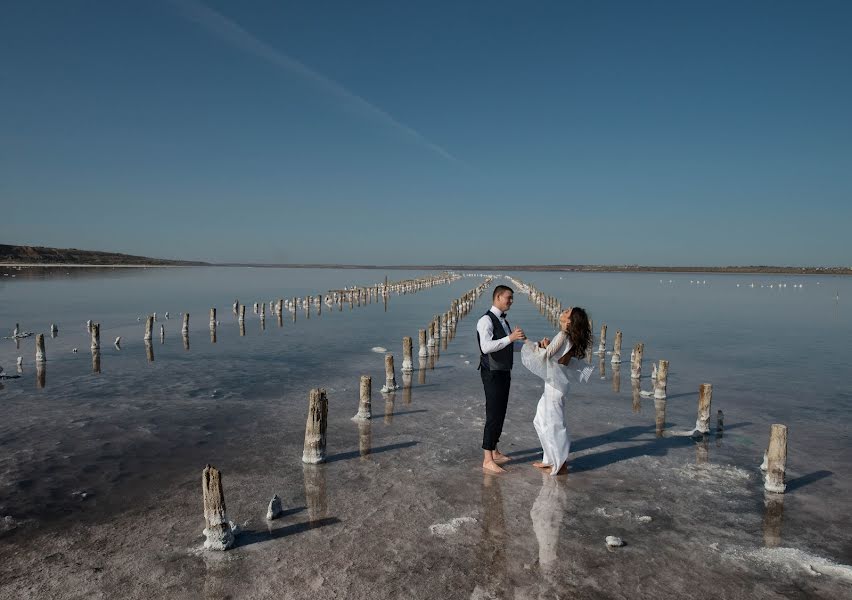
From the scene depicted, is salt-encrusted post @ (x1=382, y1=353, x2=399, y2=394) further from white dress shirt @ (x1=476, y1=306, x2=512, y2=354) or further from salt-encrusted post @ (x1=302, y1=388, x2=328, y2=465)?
white dress shirt @ (x1=476, y1=306, x2=512, y2=354)

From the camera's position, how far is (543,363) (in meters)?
7.79

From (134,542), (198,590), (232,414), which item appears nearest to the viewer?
(198,590)

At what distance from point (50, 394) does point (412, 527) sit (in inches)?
496

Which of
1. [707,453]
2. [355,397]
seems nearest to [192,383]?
[355,397]

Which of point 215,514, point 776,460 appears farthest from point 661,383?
point 215,514

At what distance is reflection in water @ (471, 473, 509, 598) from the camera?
18.0 feet

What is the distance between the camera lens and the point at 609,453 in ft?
32.0

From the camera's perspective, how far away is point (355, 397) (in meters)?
14.4

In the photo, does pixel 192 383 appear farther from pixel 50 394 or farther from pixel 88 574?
pixel 88 574

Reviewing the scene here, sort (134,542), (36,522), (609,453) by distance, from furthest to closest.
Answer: (609,453), (36,522), (134,542)

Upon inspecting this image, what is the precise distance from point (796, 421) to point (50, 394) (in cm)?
1924

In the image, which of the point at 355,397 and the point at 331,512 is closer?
the point at 331,512

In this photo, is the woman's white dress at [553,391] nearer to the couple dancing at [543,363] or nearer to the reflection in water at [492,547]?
the couple dancing at [543,363]

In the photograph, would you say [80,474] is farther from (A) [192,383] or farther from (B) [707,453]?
(B) [707,453]
